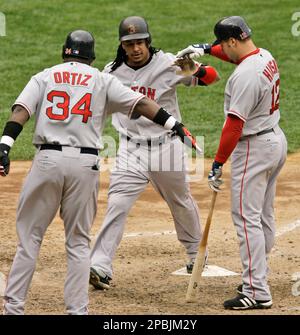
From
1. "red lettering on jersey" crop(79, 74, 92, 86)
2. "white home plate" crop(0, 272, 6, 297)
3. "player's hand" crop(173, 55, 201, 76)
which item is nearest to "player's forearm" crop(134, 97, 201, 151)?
"red lettering on jersey" crop(79, 74, 92, 86)

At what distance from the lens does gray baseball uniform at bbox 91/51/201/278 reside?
27.9ft

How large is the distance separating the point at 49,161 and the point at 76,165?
177 mm

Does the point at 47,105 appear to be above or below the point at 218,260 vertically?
above

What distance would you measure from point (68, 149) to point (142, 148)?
1.57 meters

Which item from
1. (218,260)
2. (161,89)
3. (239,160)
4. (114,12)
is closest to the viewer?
(239,160)

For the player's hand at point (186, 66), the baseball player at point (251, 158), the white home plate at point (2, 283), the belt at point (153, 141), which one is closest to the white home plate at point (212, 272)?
the baseball player at point (251, 158)

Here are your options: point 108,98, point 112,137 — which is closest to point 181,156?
point 108,98

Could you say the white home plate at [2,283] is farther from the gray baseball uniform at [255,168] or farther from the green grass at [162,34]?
the green grass at [162,34]

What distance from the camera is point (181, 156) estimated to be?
28.5 feet

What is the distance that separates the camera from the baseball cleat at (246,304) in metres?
7.82

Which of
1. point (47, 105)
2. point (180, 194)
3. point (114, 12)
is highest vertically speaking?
point (114, 12)

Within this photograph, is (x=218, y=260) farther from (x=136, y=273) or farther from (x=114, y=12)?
(x=114, y=12)

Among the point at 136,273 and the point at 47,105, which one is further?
the point at 136,273

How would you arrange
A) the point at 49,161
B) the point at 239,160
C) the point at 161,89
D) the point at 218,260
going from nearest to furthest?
the point at 49,161 < the point at 239,160 < the point at 161,89 < the point at 218,260
